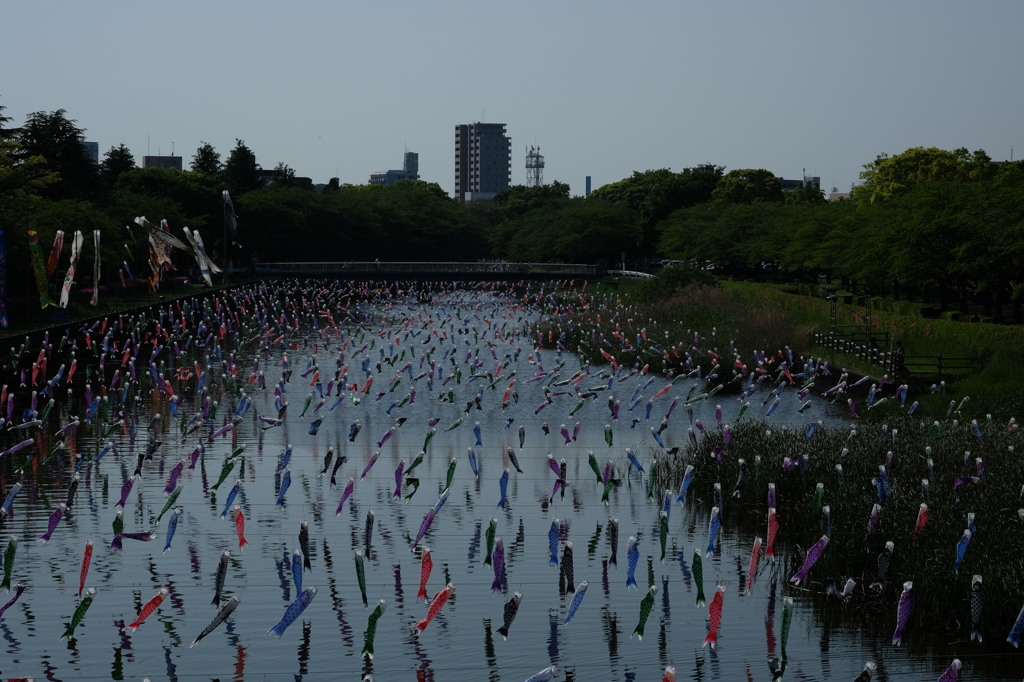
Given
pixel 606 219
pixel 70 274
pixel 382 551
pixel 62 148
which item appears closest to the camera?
pixel 382 551

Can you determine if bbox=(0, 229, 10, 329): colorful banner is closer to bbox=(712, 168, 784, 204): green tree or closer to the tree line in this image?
the tree line

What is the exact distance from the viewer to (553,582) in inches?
785

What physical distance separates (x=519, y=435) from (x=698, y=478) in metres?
8.14

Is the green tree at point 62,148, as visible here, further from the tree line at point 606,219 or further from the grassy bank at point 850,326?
the grassy bank at point 850,326

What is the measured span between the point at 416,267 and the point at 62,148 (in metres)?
37.0

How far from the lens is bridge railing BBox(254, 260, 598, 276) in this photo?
112812mm

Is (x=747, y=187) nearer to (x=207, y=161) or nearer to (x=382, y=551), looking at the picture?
(x=207, y=161)

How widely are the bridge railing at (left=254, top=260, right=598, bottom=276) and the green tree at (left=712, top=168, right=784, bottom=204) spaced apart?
1558cm

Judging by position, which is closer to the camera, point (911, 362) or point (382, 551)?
point (382, 551)

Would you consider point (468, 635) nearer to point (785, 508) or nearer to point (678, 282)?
point (785, 508)

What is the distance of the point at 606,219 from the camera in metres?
129

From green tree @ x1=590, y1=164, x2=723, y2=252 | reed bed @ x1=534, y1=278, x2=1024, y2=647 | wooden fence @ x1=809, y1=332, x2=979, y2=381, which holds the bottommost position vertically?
reed bed @ x1=534, y1=278, x2=1024, y2=647

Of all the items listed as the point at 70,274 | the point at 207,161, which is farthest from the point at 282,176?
the point at 70,274

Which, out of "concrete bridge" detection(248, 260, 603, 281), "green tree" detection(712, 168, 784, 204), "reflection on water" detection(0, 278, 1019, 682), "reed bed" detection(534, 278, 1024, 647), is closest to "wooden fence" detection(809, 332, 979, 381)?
"reed bed" detection(534, 278, 1024, 647)
